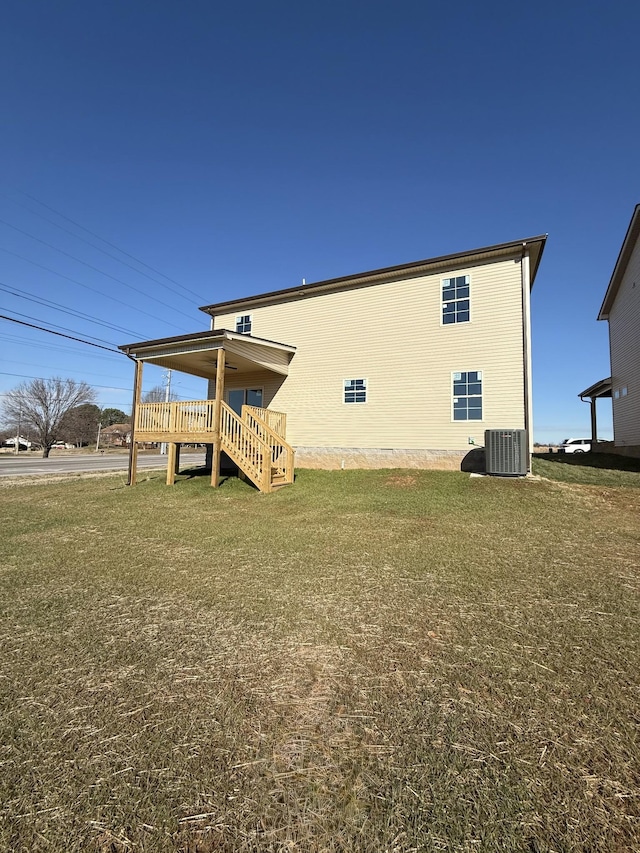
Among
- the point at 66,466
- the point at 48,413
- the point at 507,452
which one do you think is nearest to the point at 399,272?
the point at 507,452

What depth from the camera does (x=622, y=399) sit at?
16078 mm

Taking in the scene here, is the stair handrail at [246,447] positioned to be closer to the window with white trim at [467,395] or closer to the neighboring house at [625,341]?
the window with white trim at [467,395]

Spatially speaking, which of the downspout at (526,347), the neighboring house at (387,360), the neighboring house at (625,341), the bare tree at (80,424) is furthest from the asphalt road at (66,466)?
the bare tree at (80,424)

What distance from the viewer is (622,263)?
15.7 metres

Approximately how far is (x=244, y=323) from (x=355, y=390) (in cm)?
579

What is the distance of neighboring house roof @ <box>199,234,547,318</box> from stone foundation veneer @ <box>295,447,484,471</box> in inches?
216

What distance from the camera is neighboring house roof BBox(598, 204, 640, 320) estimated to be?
14.1 metres

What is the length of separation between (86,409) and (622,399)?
64630 mm

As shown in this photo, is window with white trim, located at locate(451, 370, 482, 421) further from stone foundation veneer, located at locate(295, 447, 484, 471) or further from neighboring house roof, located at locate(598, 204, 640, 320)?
neighboring house roof, located at locate(598, 204, 640, 320)

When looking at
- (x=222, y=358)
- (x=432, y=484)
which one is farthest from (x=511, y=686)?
(x=222, y=358)

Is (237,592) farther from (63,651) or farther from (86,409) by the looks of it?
(86,409)

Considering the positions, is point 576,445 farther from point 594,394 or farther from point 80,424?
point 80,424

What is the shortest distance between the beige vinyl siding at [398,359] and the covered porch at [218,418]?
3.71 feet

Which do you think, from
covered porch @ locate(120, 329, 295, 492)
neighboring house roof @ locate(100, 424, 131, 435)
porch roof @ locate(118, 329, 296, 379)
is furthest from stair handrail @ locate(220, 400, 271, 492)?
neighboring house roof @ locate(100, 424, 131, 435)
